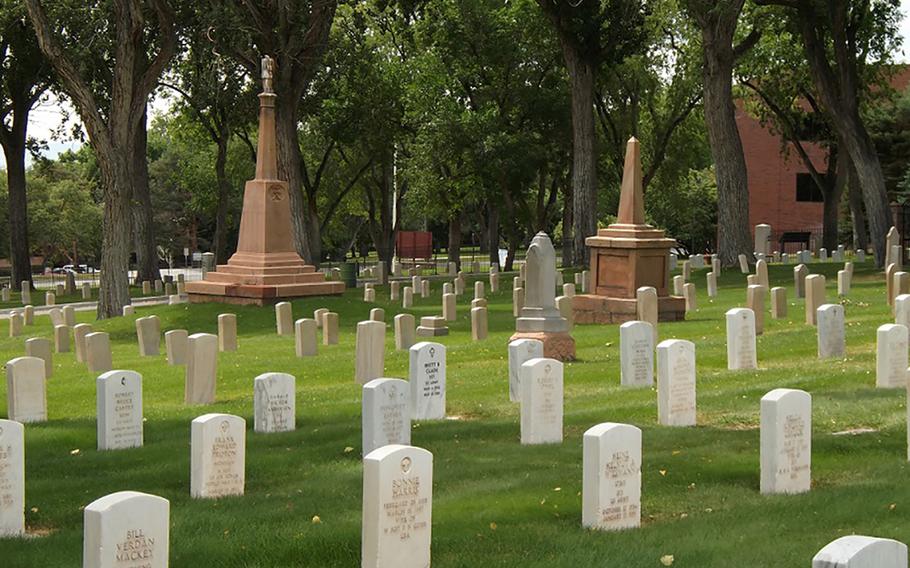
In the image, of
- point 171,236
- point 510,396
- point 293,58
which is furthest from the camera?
point 171,236

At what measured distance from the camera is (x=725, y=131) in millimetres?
34281

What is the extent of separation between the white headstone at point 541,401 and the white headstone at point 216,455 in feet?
9.31

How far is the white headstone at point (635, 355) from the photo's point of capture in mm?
14641

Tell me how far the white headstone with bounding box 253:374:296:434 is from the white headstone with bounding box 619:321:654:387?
13.9 feet

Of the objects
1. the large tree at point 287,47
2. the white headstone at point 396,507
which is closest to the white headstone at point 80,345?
the large tree at point 287,47

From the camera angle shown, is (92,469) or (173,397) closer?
(92,469)

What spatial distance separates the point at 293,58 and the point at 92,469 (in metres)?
23.4

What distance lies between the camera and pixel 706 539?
819 cm

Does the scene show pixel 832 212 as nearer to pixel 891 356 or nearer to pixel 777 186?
pixel 777 186

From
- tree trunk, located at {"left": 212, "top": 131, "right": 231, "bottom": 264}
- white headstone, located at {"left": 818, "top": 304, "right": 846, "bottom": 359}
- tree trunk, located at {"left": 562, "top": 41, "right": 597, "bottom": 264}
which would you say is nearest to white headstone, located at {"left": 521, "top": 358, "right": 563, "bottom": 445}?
white headstone, located at {"left": 818, "top": 304, "right": 846, "bottom": 359}

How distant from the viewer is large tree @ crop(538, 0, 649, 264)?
36469 millimetres

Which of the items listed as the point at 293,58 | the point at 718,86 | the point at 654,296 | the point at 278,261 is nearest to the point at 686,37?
the point at 718,86

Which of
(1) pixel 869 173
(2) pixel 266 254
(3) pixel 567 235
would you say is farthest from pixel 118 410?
(3) pixel 567 235

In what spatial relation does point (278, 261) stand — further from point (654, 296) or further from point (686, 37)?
point (686, 37)
